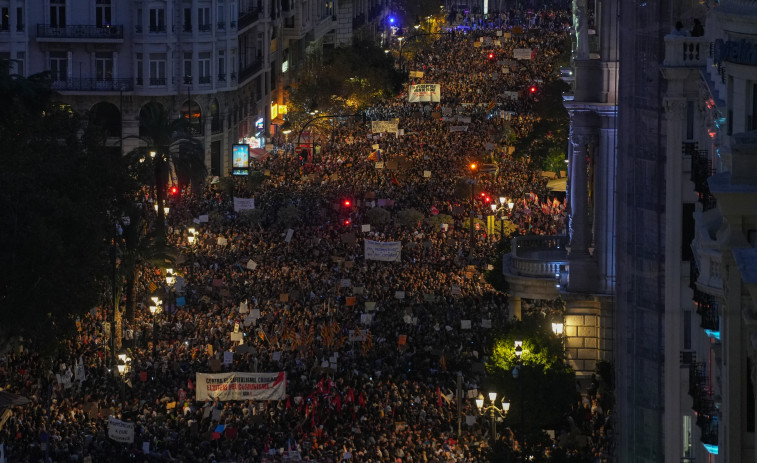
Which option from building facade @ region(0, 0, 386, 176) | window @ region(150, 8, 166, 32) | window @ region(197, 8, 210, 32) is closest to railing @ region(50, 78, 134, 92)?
building facade @ region(0, 0, 386, 176)

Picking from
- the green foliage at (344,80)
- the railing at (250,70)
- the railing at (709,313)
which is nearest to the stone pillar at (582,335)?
the railing at (709,313)

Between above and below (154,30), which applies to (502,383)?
below

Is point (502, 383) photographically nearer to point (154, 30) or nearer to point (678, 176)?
point (678, 176)

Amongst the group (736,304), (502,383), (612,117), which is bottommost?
(502,383)

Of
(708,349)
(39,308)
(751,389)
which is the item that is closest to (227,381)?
(39,308)

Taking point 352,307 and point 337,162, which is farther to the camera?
point 337,162

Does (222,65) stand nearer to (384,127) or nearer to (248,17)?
(248,17)

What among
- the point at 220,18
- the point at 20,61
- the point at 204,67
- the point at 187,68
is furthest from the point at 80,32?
the point at 220,18

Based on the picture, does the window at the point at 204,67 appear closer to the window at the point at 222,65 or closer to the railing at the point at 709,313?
the window at the point at 222,65
